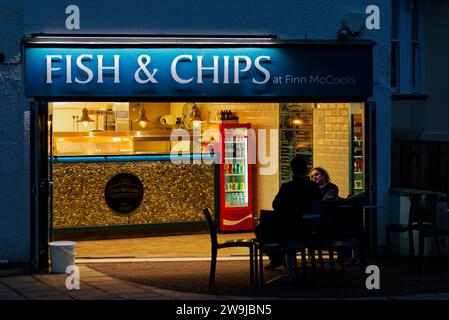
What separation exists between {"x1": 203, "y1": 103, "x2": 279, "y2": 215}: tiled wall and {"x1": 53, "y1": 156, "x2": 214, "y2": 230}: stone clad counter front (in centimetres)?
105

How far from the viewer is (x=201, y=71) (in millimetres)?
14688

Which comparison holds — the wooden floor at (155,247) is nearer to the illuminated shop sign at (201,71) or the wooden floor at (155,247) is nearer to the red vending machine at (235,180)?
the red vending machine at (235,180)

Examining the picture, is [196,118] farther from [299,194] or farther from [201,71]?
[299,194]

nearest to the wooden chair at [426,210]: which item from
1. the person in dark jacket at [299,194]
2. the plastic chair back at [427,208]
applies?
the plastic chair back at [427,208]

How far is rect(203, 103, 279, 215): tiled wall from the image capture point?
18547 mm

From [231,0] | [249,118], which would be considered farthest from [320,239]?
[249,118]

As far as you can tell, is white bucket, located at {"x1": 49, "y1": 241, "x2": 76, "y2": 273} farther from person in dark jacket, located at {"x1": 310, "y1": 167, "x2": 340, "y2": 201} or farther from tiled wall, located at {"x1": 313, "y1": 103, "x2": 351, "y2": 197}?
tiled wall, located at {"x1": 313, "y1": 103, "x2": 351, "y2": 197}

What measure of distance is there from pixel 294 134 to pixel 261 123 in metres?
0.84

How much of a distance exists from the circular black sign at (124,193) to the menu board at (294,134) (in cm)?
276

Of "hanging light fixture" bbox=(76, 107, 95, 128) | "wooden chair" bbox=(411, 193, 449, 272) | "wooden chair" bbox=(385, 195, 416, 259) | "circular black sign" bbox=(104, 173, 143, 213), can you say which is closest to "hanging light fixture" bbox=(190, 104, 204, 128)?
"circular black sign" bbox=(104, 173, 143, 213)

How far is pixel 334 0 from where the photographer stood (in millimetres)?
15227

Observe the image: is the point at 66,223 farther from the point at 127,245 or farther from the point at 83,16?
the point at 83,16

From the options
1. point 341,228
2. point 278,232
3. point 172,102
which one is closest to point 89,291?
point 278,232

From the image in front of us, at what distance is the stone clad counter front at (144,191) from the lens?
17.0 meters
